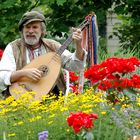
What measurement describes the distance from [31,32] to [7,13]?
2.77 metres

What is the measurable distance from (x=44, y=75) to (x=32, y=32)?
16.9 inches

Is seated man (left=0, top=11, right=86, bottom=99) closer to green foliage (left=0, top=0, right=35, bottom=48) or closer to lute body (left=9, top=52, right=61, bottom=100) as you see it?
lute body (left=9, top=52, right=61, bottom=100)

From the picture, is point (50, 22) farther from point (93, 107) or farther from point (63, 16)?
point (93, 107)

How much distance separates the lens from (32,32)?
233 inches

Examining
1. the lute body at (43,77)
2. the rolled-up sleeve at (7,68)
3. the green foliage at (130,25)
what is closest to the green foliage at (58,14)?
the green foliage at (130,25)

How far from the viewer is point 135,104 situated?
4406 mm

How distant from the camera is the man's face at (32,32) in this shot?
5.90m

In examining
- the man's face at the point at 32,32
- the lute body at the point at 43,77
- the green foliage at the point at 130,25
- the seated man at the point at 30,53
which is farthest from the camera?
the green foliage at the point at 130,25

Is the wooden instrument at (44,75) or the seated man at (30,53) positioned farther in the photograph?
the seated man at (30,53)

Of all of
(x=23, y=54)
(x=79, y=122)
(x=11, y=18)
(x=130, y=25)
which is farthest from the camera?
(x=130, y=25)

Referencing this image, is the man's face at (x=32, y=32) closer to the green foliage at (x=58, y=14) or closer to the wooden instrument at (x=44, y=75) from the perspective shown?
the wooden instrument at (x=44, y=75)

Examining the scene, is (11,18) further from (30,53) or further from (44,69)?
(44,69)

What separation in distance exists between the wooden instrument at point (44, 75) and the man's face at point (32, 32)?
0.18 meters

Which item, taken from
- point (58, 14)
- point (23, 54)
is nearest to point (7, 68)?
point (23, 54)
